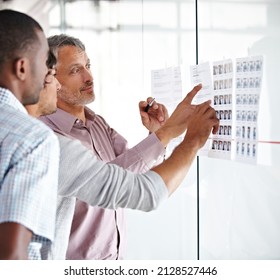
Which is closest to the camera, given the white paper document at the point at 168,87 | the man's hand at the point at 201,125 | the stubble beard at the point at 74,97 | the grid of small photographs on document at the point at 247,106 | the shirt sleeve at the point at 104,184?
the shirt sleeve at the point at 104,184

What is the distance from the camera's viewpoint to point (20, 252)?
3.43ft

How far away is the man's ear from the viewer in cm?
125

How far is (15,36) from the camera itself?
1269mm

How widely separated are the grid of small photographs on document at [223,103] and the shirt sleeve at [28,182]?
987 millimetres

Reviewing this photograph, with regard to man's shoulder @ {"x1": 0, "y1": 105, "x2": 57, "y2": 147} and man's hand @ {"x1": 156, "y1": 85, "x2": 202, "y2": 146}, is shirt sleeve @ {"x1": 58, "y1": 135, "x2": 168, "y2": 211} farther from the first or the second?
man's hand @ {"x1": 156, "y1": 85, "x2": 202, "y2": 146}

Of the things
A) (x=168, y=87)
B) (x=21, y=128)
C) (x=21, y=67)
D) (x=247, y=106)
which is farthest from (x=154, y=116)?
(x=21, y=128)

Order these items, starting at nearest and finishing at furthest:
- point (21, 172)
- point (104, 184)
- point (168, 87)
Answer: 1. point (21, 172)
2. point (104, 184)
3. point (168, 87)

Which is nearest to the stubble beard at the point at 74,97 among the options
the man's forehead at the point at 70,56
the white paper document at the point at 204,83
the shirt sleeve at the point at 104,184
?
the man's forehead at the point at 70,56

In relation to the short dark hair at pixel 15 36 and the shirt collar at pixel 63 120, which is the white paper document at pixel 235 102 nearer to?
the shirt collar at pixel 63 120

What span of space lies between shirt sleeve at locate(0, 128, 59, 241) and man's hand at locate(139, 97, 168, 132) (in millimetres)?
1151

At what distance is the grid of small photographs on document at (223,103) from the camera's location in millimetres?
1945

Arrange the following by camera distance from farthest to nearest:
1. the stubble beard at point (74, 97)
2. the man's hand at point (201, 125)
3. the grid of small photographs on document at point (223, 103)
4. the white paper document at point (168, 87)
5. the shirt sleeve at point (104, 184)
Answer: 1. the white paper document at point (168, 87)
2. the stubble beard at point (74, 97)
3. the grid of small photographs on document at point (223, 103)
4. the man's hand at point (201, 125)
5. the shirt sleeve at point (104, 184)

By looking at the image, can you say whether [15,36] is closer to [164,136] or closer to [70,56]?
[164,136]

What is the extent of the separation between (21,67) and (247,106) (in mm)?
932
